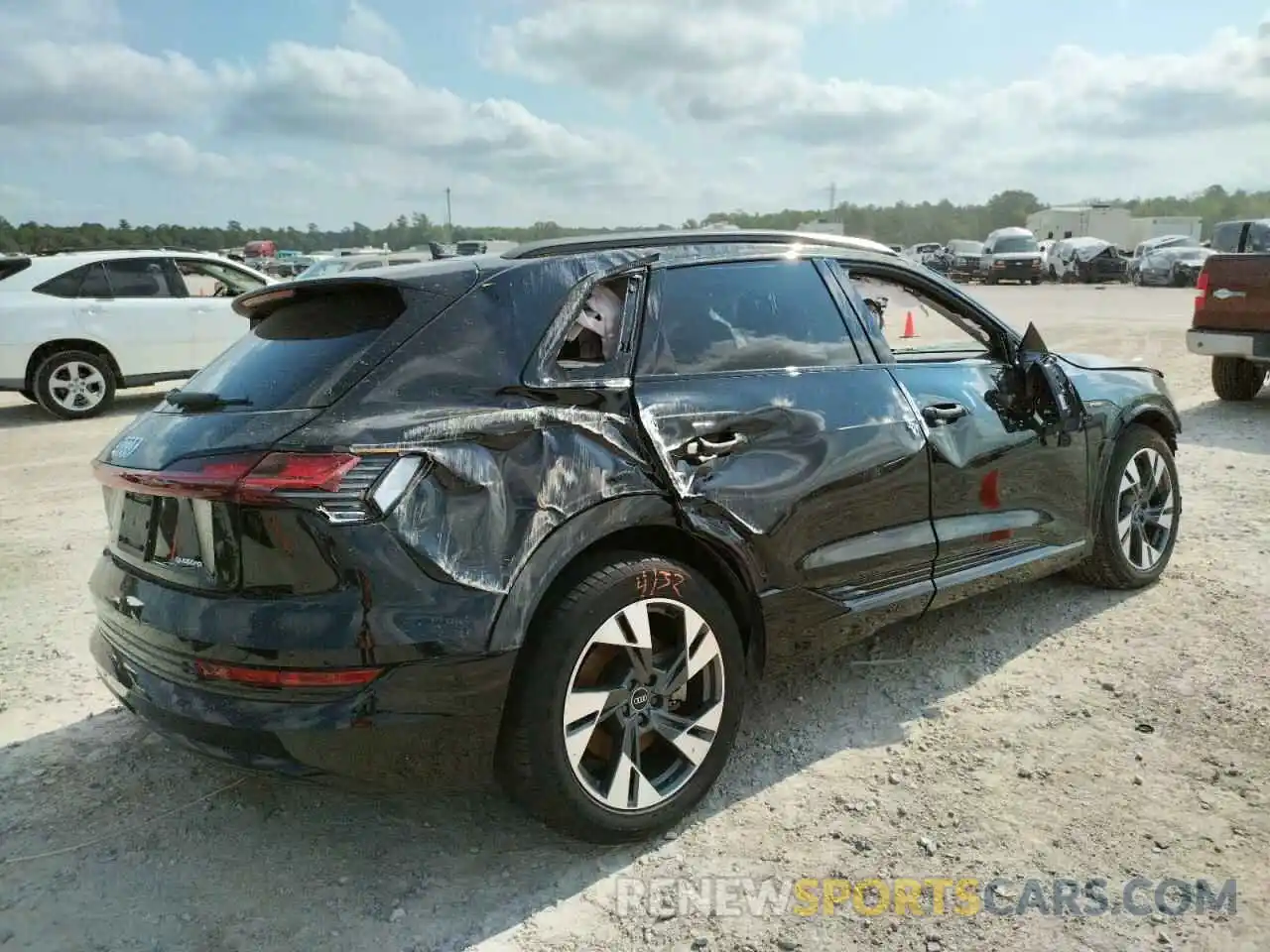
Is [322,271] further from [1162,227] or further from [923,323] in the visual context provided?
[1162,227]

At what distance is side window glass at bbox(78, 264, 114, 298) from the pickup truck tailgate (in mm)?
11310

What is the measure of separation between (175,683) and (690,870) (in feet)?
4.77

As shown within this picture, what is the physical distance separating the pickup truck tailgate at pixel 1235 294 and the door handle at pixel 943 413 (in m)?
6.88

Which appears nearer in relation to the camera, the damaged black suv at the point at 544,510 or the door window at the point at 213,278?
the damaged black suv at the point at 544,510

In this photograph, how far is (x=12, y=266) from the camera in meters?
10.5

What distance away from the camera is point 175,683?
2518 millimetres

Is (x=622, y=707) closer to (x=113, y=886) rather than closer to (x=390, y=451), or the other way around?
(x=390, y=451)

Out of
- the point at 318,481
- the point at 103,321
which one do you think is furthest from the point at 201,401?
the point at 103,321

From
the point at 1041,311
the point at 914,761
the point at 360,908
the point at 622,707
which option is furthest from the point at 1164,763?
the point at 1041,311

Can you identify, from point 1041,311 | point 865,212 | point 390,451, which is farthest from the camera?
point 865,212

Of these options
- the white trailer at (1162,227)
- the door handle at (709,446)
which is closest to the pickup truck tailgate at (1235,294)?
the door handle at (709,446)

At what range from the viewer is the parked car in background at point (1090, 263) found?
121 feet

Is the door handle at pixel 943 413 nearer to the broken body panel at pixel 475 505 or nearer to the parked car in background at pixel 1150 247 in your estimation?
the broken body panel at pixel 475 505

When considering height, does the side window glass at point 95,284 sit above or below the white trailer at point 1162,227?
below
